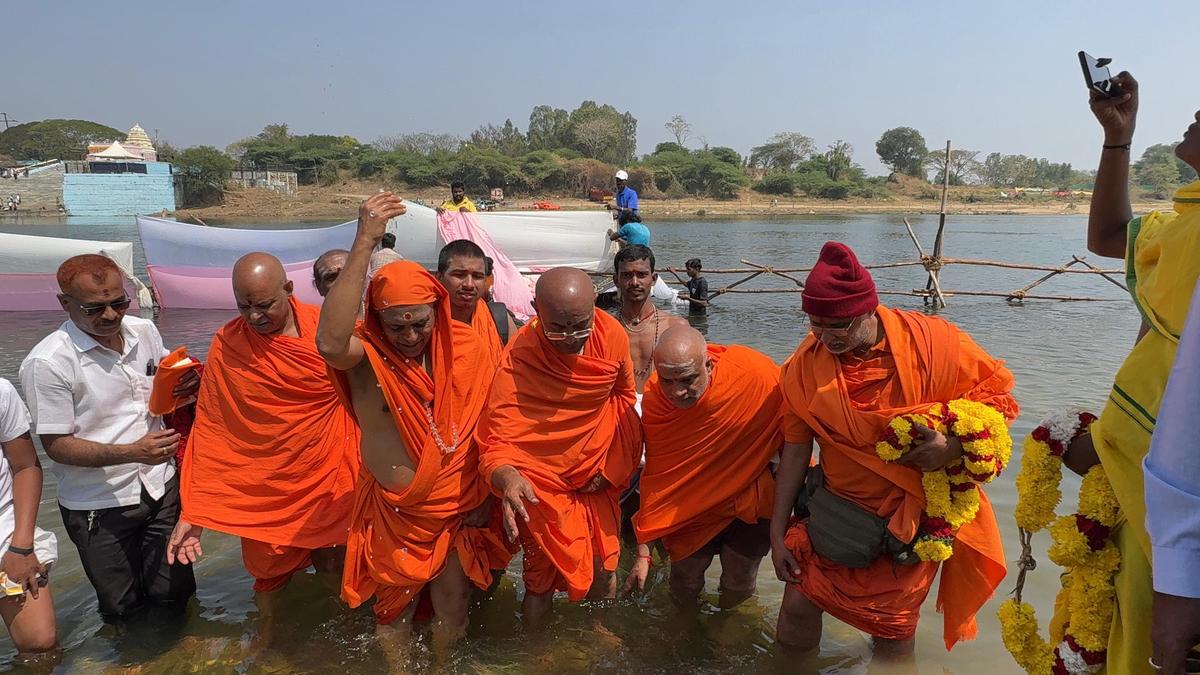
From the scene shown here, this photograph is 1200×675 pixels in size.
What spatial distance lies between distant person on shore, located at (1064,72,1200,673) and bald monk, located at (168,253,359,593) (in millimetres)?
3417

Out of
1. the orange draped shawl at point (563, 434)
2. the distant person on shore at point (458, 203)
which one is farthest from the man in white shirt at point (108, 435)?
the distant person on shore at point (458, 203)

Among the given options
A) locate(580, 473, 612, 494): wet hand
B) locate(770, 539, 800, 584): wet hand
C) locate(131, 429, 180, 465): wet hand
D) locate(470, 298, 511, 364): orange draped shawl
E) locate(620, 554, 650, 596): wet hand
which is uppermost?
locate(470, 298, 511, 364): orange draped shawl

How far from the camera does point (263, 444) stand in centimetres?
379

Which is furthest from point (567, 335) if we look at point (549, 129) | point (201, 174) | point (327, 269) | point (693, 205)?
point (549, 129)

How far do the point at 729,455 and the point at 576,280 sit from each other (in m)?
1.18

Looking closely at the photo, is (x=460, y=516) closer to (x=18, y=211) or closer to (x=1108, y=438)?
(x=1108, y=438)

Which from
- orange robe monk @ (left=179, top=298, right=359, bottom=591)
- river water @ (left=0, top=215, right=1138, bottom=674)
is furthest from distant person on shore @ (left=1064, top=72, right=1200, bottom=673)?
orange robe monk @ (left=179, top=298, right=359, bottom=591)

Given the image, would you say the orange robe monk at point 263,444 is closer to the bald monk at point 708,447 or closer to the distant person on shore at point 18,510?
the distant person on shore at point 18,510

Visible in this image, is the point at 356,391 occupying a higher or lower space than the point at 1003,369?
lower

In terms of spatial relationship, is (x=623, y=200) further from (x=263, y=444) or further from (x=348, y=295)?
(x=348, y=295)

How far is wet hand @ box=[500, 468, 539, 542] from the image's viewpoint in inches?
124

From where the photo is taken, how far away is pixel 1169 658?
1.54 metres

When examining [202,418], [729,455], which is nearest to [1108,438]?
[729,455]

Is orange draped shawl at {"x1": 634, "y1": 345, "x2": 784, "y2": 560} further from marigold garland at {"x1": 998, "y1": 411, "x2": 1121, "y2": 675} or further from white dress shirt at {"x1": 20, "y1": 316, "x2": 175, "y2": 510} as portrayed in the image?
white dress shirt at {"x1": 20, "y1": 316, "x2": 175, "y2": 510}
